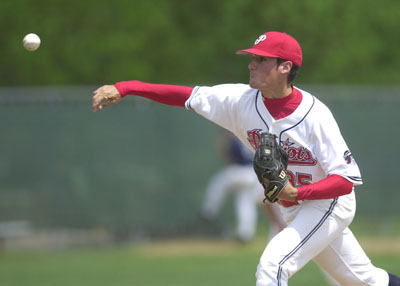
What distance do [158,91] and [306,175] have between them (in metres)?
1.25

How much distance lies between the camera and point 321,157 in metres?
5.38

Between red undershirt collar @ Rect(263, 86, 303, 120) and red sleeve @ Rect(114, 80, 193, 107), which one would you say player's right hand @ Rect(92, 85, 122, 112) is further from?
red undershirt collar @ Rect(263, 86, 303, 120)

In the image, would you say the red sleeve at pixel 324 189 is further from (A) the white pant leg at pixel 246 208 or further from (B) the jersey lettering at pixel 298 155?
(A) the white pant leg at pixel 246 208

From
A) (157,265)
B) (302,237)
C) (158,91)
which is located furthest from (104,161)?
(302,237)

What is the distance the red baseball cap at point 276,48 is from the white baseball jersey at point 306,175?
0.32m

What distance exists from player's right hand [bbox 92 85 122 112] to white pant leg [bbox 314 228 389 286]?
1.87 m

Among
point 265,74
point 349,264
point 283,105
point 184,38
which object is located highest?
point 184,38

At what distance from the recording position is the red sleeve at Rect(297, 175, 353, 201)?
17.3 feet

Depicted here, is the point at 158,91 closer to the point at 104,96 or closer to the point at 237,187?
the point at 104,96

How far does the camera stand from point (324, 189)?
5.29 m

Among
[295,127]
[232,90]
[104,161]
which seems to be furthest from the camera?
[104,161]

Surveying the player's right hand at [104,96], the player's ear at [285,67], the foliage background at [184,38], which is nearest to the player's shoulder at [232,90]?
the player's ear at [285,67]

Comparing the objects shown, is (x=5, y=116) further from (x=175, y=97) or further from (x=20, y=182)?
(x=175, y=97)

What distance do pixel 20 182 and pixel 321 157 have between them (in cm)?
775
